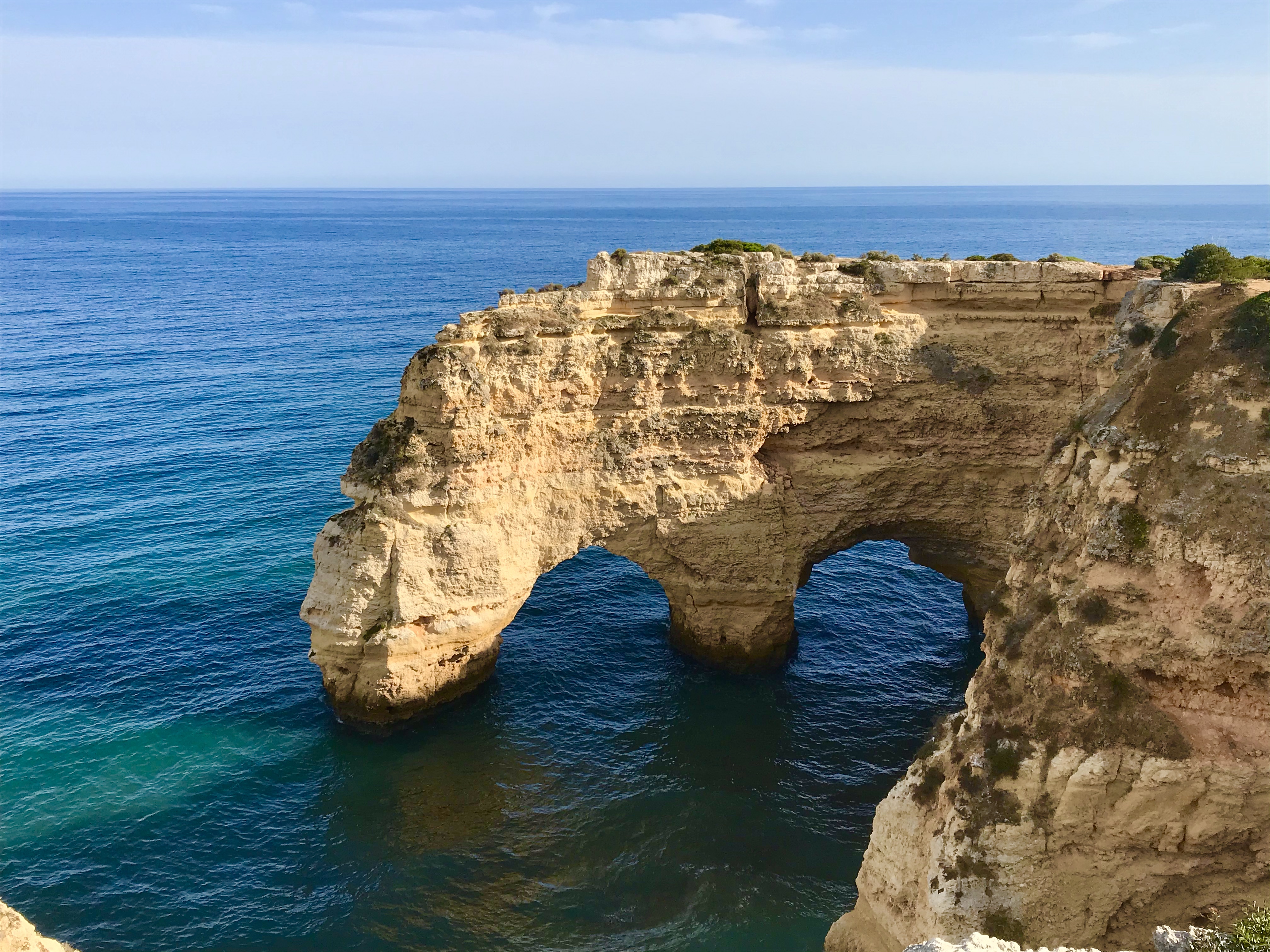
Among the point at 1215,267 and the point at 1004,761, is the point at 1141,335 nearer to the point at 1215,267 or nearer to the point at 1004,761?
the point at 1215,267

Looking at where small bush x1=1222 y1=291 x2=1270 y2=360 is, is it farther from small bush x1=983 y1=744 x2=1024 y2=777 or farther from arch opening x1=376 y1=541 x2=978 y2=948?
arch opening x1=376 y1=541 x2=978 y2=948

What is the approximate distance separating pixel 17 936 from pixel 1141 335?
87.1 ft

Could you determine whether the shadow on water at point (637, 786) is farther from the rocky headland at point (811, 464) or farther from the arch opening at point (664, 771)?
the rocky headland at point (811, 464)

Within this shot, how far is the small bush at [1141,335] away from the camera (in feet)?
71.5

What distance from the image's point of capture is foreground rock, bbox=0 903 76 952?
49.7 ft

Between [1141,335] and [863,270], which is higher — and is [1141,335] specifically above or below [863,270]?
below

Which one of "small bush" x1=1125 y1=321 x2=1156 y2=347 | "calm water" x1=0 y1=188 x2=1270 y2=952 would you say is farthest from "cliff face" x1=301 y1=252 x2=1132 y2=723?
"small bush" x1=1125 y1=321 x2=1156 y2=347

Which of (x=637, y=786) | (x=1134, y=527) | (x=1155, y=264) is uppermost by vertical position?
(x=1155, y=264)

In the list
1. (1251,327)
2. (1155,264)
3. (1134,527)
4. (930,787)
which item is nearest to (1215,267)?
(1251,327)

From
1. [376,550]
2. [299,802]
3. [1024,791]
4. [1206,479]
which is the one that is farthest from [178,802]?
[1206,479]

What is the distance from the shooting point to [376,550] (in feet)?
98.7

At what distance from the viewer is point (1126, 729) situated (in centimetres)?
1703

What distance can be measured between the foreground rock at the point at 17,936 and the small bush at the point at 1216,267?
28.8 meters

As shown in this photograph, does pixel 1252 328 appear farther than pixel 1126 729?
Yes
